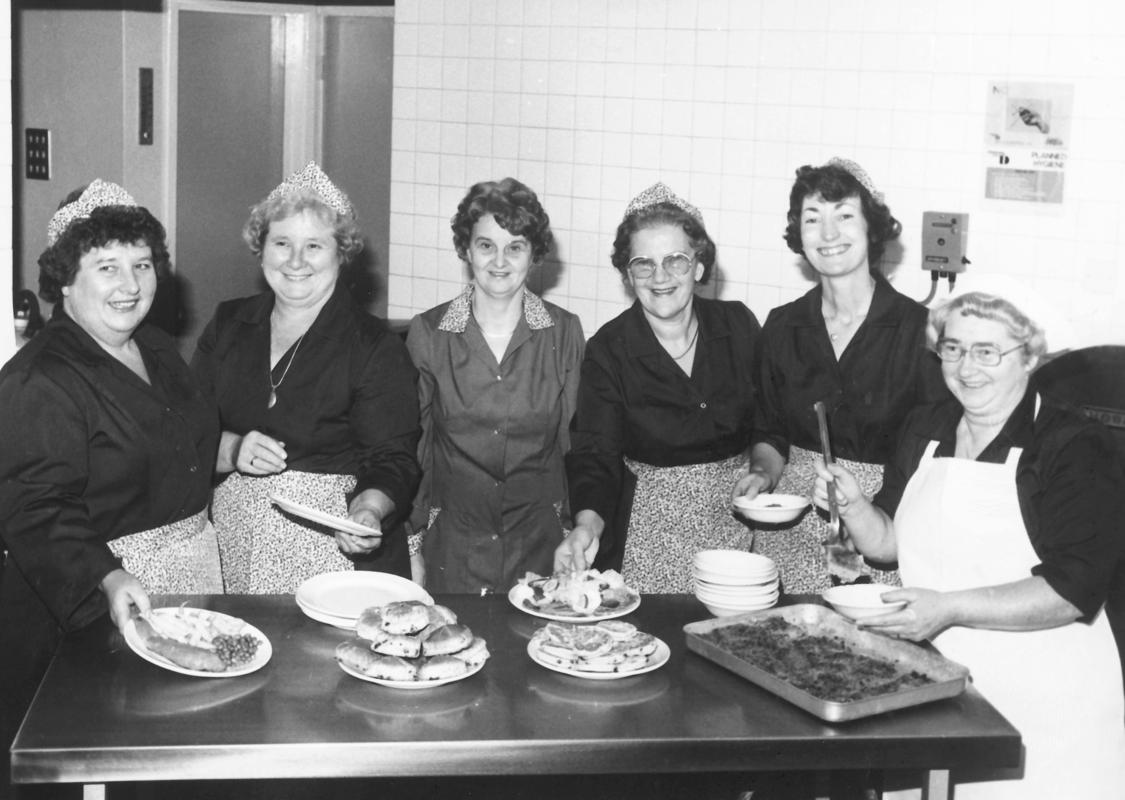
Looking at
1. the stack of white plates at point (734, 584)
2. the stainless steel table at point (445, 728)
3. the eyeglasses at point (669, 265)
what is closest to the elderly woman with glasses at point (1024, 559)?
the stainless steel table at point (445, 728)

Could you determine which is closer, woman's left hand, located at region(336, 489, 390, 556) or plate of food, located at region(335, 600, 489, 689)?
plate of food, located at region(335, 600, 489, 689)

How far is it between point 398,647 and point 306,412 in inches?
47.0

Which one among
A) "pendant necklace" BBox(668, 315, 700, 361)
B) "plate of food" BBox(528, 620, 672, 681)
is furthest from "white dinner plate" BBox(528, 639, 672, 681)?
"pendant necklace" BBox(668, 315, 700, 361)

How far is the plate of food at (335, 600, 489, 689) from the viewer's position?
2592mm

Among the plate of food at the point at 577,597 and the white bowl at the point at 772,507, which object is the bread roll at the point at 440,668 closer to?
the plate of food at the point at 577,597

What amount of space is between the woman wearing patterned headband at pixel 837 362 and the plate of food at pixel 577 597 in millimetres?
710

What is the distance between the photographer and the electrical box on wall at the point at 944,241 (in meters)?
4.59

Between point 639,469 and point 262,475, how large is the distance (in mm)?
1114

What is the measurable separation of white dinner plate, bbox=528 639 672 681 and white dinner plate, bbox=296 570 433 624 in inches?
11.8

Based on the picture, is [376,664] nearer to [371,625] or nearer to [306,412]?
[371,625]

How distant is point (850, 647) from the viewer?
280 cm

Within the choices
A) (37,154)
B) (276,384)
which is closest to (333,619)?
(276,384)

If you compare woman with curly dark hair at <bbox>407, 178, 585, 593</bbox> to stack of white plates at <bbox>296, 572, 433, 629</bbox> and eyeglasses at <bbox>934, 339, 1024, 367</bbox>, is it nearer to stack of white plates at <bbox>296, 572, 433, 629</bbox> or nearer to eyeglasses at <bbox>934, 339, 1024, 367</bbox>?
stack of white plates at <bbox>296, 572, 433, 629</bbox>

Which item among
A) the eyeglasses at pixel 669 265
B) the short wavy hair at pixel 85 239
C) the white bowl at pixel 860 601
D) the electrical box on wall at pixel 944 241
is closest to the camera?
the white bowl at pixel 860 601
